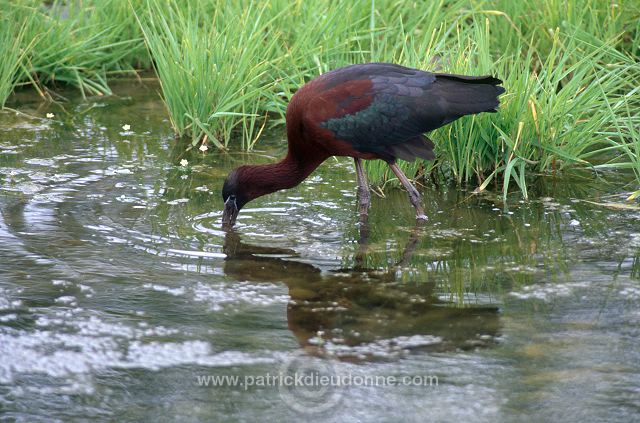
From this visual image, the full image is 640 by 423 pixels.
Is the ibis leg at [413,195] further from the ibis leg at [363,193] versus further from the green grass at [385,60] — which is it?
the green grass at [385,60]

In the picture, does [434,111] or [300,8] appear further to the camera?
[300,8]

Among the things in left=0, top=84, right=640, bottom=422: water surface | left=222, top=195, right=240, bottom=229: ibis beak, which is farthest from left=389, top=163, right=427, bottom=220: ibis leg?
left=222, top=195, right=240, bottom=229: ibis beak

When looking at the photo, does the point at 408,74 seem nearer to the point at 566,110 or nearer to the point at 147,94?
the point at 566,110

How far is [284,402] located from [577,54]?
13.3 ft

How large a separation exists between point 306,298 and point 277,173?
142cm

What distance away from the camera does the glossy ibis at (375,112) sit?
571 cm

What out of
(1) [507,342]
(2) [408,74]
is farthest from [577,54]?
(1) [507,342]

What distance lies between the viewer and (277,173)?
5953 millimetres

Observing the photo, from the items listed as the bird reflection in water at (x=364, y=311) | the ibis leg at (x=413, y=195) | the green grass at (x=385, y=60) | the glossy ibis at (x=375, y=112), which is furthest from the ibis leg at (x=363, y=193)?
the bird reflection in water at (x=364, y=311)

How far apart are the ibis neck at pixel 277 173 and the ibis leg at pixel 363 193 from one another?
0.25 metres

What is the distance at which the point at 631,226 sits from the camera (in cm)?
555

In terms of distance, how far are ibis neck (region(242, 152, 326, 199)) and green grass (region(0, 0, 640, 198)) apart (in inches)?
27.8

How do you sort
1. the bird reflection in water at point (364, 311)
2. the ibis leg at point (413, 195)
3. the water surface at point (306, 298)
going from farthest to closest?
the ibis leg at point (413, 195), the bird reflection in water at point (364, 311), the water surface at point (306, 298)

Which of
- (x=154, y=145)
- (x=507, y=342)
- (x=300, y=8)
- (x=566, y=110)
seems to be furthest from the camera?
(x=300, y=8)
